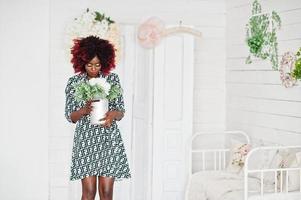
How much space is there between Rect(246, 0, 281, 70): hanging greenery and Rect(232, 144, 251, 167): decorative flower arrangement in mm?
763

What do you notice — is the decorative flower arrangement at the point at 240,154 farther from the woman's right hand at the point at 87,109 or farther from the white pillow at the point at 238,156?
the woman's right hand at the point at 87,109

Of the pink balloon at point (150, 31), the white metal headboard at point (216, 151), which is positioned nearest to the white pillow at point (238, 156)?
the white metal headboard at point (216, 151)

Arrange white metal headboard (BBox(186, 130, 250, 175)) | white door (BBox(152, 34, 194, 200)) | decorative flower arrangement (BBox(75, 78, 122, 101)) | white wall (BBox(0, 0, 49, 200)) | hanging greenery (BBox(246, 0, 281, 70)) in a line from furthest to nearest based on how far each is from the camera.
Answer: white wall (BBox(0, 0, 49, 200)), white door (BBox(152, 34, 194, 200)), white metal headboard (BBox(186, 130, 250, 175)), hanging greenery (BBox(246, 0, 281, 70)), decorative flower arrangement (BBox(75, 78, 122, 101))

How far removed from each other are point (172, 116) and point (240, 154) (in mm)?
766

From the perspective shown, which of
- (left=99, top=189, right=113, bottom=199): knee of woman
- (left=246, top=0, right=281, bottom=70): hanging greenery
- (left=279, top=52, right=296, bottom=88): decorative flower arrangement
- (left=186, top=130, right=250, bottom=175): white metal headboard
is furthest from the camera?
(left=186, top=130, right=250, bottom=175): white metal headboard

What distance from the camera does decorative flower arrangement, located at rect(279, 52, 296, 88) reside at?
470 centimetres

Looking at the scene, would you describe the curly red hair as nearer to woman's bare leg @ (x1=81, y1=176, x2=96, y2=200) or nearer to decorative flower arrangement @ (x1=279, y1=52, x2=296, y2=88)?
woman's bare leg @ (x1=81, y1=176, x2=96, y2=200)

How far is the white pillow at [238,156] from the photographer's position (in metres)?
5.14

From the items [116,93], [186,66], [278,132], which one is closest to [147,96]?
[186,66]

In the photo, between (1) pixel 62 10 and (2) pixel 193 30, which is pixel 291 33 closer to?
(2) pixel 193 30

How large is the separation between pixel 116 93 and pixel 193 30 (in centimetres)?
203

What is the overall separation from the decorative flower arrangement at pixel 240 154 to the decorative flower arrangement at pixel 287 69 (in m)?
0.72

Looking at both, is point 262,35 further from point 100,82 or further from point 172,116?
point 100,82

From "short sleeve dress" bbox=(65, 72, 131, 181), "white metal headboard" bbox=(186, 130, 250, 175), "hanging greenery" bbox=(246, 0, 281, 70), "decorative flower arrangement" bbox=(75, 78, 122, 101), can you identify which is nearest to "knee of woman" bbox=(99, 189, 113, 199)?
"short sleeve dress" bbox=(65, 72, 131, 181)
